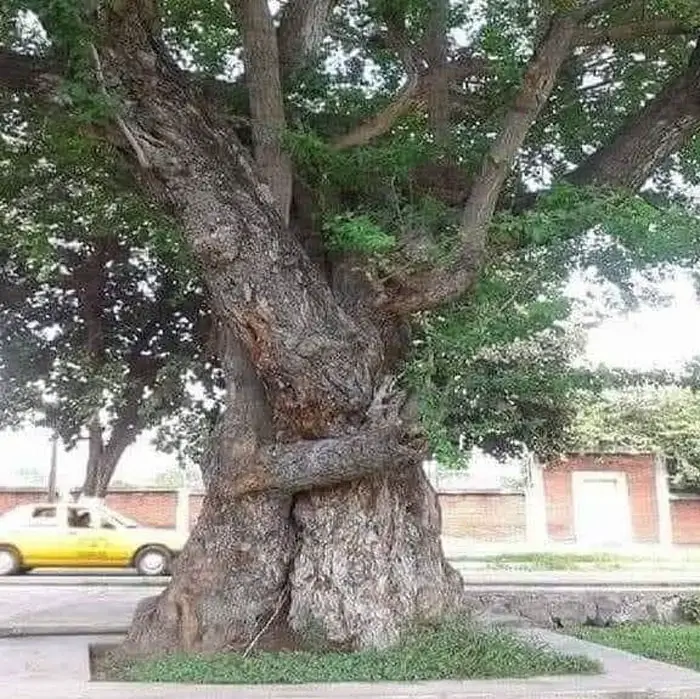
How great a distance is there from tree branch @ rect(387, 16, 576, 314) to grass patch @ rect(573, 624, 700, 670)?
148 inches

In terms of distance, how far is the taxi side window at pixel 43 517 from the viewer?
1894cm

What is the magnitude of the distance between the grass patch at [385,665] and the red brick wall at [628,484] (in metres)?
17.9

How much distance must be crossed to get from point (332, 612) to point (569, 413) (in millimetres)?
13922

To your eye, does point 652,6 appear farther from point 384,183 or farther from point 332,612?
point 332,612

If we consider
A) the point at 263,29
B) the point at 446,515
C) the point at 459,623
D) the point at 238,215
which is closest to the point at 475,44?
the point at 263,29

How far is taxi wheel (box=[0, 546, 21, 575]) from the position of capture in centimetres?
1891

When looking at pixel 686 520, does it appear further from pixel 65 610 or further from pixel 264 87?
pixel 264 87

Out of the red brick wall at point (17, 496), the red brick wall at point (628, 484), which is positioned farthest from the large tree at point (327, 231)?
the red brick wall at point (17, 496)

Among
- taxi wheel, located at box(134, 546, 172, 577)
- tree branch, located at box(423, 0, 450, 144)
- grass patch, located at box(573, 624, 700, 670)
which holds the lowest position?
grass patch, located at box(573, 624, 700, 670)

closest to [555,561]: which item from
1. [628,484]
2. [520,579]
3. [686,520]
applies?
[520,579]

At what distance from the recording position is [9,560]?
62.2 feet

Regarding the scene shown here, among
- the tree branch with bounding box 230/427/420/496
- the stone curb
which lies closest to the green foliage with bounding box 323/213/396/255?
the tree branch with bounding box 230/427/420/496

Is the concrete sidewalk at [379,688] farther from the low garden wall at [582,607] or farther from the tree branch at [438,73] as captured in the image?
the tree branch at [438,73]

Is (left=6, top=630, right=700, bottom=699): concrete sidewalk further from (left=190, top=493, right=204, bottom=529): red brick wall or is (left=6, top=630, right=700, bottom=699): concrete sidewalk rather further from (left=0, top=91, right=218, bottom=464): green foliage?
(left=190, top=493, right=204, bottom=529): red brick wall
